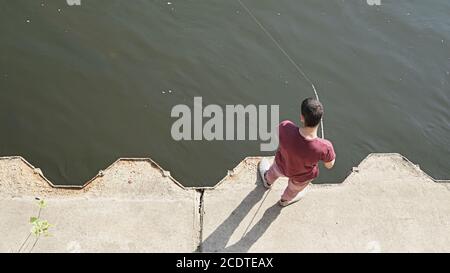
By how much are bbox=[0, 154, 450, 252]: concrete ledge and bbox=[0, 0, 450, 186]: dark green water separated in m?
0.43

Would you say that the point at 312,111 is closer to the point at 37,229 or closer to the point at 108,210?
the point at 108,210

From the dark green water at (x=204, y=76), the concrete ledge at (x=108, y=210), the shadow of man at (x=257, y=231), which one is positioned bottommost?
the shadow of man at (x=257, y=231)

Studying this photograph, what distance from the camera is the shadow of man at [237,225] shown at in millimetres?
4047

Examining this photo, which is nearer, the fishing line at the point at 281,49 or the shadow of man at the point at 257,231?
the shadow of man at the point at 257,231

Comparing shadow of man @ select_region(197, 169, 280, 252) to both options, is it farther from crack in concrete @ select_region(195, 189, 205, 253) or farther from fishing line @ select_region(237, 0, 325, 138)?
fishing line @ select_region(237, 0, 325, 138)

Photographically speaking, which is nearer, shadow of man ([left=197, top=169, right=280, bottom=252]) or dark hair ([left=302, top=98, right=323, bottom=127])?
dark hair ([left=302, top=98, right=323, bottom=127])

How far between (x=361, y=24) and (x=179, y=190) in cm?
380

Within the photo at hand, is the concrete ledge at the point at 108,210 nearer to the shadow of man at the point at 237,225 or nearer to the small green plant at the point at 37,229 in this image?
the small green plant at the point at 37,229

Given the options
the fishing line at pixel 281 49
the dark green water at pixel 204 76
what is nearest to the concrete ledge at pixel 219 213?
the dark green water at pixel 204 76

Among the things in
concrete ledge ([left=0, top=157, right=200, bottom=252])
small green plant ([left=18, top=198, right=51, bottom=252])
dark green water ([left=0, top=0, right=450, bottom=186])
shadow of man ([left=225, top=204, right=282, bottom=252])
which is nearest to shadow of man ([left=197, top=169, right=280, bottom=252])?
shadow of man ([left=225, top=204, right=282, bottom=252])

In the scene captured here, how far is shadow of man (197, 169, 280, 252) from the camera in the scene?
4.05 m

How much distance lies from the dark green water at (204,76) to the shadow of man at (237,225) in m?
0.68
